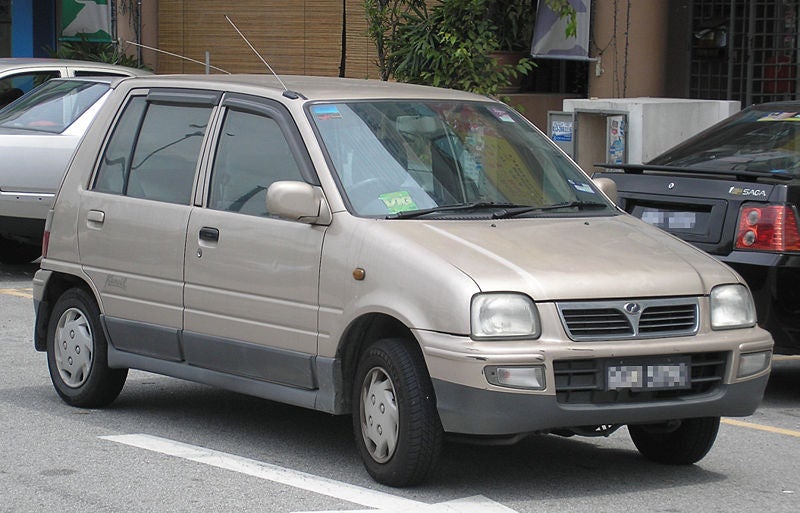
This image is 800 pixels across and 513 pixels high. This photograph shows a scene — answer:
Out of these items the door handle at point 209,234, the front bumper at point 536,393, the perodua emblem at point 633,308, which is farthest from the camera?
the door handle at point 209,234

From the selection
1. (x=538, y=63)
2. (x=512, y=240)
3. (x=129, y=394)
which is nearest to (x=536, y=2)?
(x=538, y=63)

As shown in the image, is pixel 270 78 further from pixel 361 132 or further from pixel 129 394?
pixel 129 394

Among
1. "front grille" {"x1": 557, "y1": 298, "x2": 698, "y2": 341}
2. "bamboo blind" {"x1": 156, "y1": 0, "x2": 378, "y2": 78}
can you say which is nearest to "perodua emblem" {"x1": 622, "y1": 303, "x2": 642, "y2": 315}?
"front grille" {"x1": 557, "y1": 298, "x2": 698, "y2": 341}

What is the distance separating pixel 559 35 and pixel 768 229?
7.85 meters

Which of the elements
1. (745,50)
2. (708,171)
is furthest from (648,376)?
(745,50)

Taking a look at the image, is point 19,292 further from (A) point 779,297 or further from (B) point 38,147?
(A) point 779,297

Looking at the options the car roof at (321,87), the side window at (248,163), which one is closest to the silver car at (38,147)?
the car roof at (321,87)

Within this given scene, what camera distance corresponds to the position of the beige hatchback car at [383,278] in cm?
570

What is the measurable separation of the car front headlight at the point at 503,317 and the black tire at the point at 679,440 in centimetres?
106

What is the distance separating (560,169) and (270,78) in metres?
1.50

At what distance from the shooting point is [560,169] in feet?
23.2

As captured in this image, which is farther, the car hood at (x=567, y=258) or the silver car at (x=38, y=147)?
the silver car at (x=38, y=147)

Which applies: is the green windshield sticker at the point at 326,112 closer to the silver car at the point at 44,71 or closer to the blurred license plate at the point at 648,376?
the blurred license plate at the point at 648,376

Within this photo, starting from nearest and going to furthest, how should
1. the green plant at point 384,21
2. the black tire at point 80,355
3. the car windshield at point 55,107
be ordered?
the black tire at point 80,355, the car windshield at point 55,107, the green plant at point 384,21
